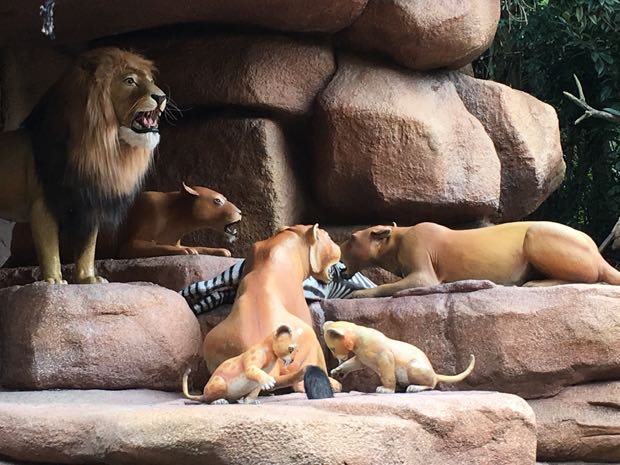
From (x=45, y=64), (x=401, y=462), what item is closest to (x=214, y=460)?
(x=401, y=462)

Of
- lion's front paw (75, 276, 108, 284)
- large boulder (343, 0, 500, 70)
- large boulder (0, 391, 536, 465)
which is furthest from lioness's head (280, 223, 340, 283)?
large boulder (343, 0, 500, 70)

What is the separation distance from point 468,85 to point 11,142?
1.82 metres

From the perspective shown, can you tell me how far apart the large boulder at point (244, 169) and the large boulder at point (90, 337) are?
84cm

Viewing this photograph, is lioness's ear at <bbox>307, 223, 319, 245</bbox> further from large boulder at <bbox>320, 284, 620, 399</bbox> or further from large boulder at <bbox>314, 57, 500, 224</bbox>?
large boulder at <bbox>314, 57, 500, 224</bbox>

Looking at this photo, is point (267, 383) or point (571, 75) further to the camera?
point (571, 75)

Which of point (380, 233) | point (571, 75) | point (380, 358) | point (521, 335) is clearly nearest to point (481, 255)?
point (380, 233)

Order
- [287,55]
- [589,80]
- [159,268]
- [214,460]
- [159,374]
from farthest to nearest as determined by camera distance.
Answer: [589,80] → [287,55] → [159,268] → [159,374] → [214,460]

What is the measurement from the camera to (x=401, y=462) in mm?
2020

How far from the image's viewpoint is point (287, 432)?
6.28 ft

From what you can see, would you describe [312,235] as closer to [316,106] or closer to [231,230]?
[231,230]

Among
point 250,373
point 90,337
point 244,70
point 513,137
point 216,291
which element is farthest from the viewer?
point 513,137

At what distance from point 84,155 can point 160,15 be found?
80cm

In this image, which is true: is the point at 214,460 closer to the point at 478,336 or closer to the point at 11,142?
the point at 478,336

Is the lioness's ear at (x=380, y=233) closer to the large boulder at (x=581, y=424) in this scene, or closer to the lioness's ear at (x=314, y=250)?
the lioness's ear at (x=314, y=250)
